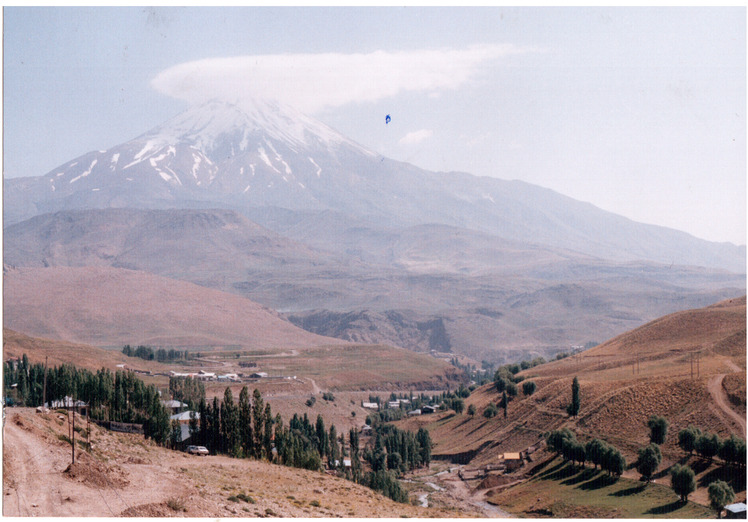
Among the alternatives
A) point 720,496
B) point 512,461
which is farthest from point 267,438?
point 720,496

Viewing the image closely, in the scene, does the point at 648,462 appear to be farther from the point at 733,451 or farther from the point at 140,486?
the point at 140,486

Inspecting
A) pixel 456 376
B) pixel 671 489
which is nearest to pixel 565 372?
pixel 671 489

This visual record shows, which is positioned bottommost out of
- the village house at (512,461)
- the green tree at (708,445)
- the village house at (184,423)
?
the village house at (512,461)

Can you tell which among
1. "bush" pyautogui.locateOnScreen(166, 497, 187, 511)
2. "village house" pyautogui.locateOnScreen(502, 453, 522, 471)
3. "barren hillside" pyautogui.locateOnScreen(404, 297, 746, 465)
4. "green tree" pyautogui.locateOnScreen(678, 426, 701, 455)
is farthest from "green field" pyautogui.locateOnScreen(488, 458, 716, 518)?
"bush" pyautogui.locateOnScreen(166, 497, 187, 511)

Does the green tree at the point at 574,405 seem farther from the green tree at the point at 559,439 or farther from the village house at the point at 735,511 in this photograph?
the village house at the point at 735,511

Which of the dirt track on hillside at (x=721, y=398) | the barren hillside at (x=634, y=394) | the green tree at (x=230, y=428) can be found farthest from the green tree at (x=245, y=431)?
the dirt track on hillside at (x=721, y=398)

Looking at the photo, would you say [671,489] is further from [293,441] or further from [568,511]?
[293,441]
